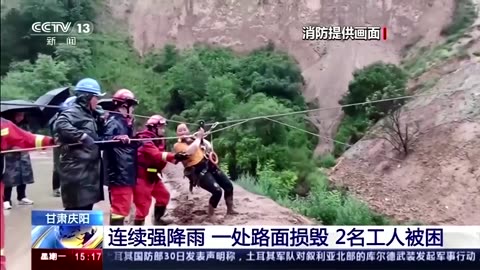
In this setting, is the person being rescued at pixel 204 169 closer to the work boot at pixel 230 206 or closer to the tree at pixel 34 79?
the work boot at pixel 230 206

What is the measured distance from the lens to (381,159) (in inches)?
142

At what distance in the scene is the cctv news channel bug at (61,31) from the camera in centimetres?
347

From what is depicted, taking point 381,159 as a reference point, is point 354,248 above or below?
below

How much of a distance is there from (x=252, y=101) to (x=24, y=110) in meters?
1.07

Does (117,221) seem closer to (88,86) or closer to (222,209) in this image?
(222,209)

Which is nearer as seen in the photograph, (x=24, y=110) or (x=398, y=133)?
(x=24, y=110)

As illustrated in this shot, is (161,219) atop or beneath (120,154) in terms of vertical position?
beneath

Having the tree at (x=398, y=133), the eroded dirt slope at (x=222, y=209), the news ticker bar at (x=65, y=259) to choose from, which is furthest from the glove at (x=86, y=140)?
the tree at (x=398, y=133)

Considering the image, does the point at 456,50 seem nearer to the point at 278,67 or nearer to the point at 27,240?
the point at 278,67

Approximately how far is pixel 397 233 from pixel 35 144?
5.78 feet

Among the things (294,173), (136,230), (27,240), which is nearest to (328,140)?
(294,173)

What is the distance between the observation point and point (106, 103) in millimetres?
3555
